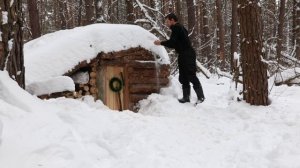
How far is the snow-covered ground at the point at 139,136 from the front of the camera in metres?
3.53

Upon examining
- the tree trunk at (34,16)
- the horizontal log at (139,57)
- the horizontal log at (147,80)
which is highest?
the tree trunk at (34,16)

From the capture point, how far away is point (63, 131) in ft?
12.8

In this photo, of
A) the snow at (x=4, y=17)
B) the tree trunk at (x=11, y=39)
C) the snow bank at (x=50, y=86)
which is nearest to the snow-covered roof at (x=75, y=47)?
the snow bank at (x=50, y=86)

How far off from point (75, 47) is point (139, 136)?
10.3ft

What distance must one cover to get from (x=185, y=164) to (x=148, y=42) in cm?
443

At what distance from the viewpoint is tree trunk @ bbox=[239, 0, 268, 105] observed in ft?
20.9

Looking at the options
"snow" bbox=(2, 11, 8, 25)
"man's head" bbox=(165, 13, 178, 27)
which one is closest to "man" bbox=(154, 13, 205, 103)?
"man's head" bbox=(165, 13, 178, 27)

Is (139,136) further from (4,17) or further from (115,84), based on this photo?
(115,84)

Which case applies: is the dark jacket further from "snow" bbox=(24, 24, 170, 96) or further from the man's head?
"snow" bbox=(24, 24, 170, 96)

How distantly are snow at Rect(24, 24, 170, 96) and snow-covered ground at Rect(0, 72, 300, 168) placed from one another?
182 centimetres

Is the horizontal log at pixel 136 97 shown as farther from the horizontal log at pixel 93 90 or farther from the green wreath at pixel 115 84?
the horizontal log at pixel 93 90

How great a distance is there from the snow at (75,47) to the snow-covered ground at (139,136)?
182 cm

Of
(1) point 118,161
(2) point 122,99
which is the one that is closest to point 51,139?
(1) point 118,161

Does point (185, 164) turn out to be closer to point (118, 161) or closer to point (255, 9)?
point (118, 161)
